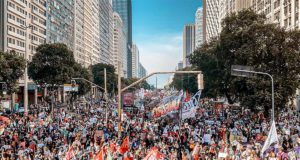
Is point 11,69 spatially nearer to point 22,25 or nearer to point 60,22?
point 22,25

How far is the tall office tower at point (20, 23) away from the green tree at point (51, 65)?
420 cm

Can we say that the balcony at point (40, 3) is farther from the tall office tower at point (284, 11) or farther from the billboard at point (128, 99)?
the billboard at point (128, 99)

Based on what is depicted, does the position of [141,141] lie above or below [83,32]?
below

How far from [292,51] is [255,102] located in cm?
516

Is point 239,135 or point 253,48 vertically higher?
point 253,48

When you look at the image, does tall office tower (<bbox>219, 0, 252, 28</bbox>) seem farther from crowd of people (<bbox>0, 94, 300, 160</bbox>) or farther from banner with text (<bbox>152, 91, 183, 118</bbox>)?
crowd of people (<bbox>0, 94, 300, 160</bbox>)

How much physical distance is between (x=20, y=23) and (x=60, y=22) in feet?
107

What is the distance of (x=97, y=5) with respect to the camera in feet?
599

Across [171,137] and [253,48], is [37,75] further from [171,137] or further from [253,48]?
[171,137]

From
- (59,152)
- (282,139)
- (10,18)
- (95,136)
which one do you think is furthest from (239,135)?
(10,18)

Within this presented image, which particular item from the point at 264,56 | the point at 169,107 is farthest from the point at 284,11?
the point at 169,107

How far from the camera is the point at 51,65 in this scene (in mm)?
63000

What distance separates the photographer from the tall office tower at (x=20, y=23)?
72562mm

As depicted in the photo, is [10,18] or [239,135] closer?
[239,135]
